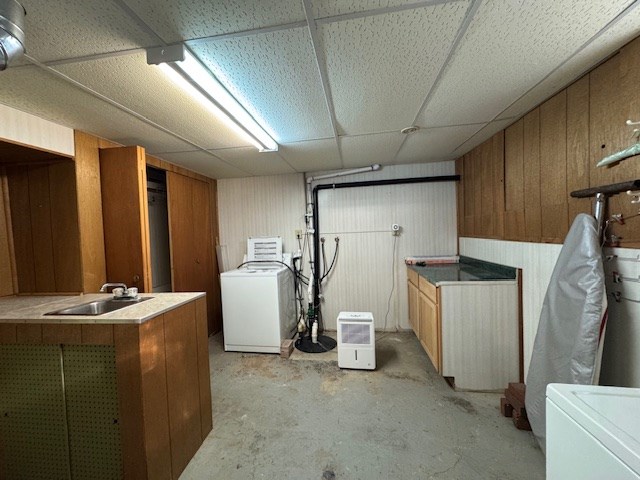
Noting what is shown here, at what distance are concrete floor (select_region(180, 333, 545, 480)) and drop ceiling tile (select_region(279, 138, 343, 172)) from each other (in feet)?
7.44

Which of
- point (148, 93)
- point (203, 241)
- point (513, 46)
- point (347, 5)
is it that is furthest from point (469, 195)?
point (203, 241)

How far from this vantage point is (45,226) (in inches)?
75.1

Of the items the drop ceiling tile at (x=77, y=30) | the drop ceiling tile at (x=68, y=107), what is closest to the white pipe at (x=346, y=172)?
the drop ceiling tile at (x=68, y=107)

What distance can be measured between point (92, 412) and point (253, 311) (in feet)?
5.44

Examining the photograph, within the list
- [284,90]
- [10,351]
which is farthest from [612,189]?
[10,351]

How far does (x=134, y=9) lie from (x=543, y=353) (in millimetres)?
2618

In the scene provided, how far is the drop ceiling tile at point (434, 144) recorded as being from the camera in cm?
221

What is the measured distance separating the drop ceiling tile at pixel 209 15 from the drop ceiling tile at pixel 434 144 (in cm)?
164

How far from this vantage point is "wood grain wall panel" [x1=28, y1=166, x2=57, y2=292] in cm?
189

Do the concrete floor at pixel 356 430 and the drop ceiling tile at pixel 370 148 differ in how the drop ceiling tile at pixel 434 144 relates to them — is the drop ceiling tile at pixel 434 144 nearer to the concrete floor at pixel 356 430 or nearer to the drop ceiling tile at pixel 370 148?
the drop ceiling tile at pixel 370 148

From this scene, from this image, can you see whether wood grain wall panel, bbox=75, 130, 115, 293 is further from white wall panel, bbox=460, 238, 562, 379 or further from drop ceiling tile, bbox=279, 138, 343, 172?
white wall panel, bbox=460, 238, 562, 379

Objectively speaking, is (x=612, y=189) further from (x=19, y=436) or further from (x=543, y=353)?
(x=19, y=436)

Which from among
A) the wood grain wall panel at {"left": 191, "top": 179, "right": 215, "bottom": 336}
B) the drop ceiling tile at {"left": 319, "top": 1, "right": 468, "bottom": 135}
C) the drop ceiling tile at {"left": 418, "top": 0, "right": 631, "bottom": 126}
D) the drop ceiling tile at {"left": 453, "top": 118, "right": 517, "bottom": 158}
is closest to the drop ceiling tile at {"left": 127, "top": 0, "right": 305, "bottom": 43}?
the drop ceiling tile at {"left": 319, "top": 1, "right": 468, "bottom": 135}

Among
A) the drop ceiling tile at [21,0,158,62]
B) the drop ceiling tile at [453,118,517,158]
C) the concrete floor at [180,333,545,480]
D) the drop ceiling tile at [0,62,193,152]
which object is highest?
the drop ceiling tile at [453,118,517,158]
